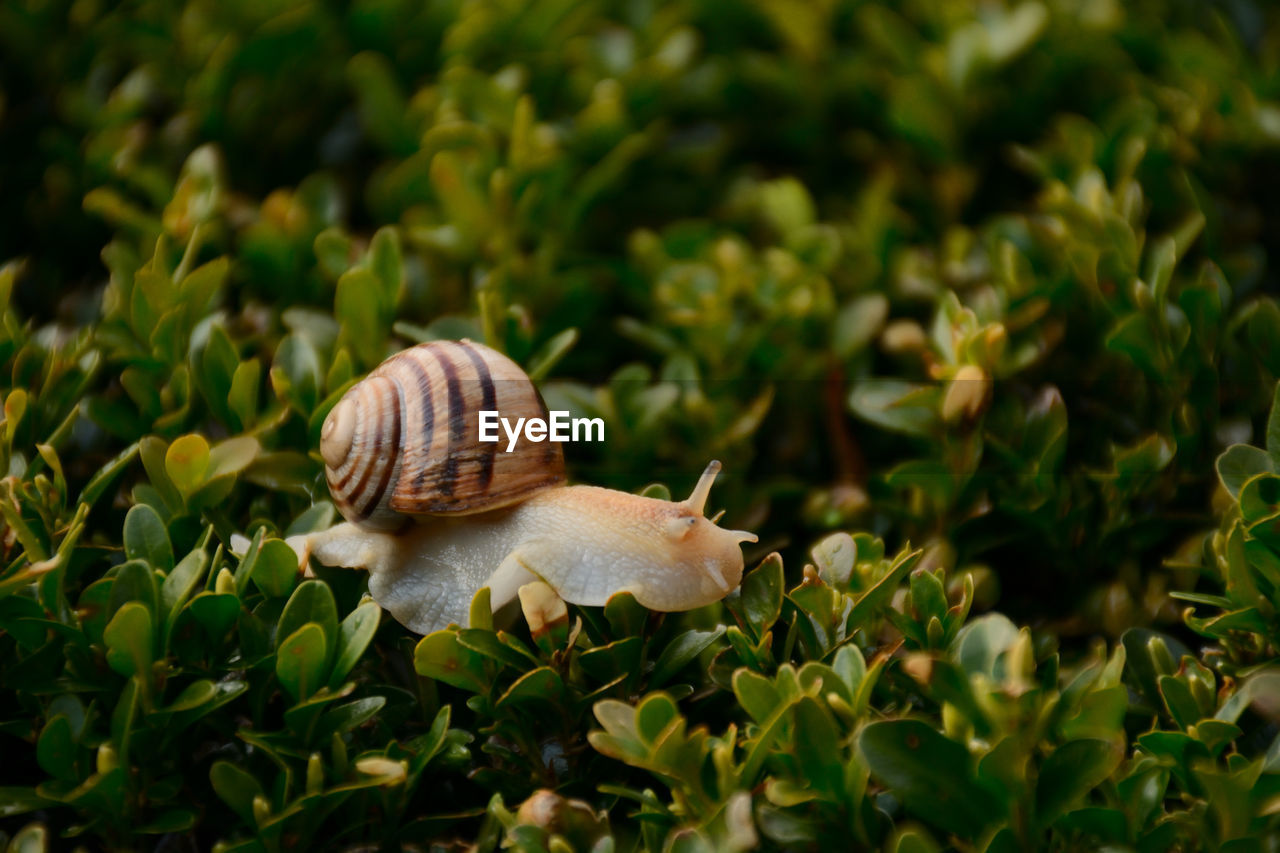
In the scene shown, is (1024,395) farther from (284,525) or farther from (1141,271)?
(284,525)

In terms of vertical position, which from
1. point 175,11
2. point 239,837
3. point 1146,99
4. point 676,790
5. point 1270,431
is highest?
point 175,11

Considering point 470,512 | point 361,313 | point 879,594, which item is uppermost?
point 361,313

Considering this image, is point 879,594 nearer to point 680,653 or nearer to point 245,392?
point 680,653

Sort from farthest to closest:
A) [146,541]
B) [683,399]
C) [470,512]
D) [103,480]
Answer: [683,399] → [470,512] → [103,480] → [146,541]

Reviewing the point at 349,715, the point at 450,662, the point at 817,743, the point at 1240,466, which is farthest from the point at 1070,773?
the point at 349,715

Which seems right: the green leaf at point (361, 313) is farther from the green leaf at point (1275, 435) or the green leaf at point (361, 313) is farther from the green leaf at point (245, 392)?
the green leaf at point (1275, 435)

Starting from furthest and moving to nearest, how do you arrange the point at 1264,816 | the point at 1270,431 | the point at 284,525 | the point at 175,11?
the point at 175,11, the point at 284,525, the point at 1270,431, the point at 1264,816

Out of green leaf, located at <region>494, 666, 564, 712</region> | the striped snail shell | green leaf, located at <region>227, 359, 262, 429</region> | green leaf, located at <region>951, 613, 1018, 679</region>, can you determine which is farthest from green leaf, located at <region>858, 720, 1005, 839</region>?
green leaf, located at <region>227, 359, 262, 429</region>

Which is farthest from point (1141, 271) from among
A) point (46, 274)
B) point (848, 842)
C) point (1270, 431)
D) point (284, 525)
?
point (46, 274)
